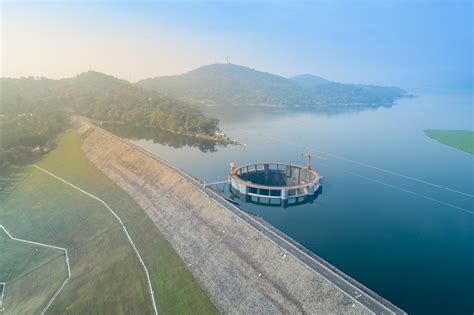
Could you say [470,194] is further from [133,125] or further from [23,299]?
[133,125]

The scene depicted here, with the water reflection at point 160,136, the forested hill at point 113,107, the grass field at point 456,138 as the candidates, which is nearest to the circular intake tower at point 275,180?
the water reflection at point 160,136

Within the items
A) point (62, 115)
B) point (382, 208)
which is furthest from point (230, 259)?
point (62, 115)

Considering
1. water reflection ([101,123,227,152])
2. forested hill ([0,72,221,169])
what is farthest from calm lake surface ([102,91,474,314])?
forested hill ([0,72,221,169])

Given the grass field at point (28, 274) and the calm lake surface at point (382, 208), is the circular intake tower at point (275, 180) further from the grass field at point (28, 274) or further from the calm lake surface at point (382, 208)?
the grass field at point (28, 274)

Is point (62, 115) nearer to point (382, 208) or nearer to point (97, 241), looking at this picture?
point (97, 241)

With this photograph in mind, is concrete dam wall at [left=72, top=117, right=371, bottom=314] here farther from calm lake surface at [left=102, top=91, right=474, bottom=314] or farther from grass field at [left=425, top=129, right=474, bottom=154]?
grass field at [left=425, top=129, right=474, bottom=154]

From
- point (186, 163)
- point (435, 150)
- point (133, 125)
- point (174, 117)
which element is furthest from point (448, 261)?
point (133, 125)
